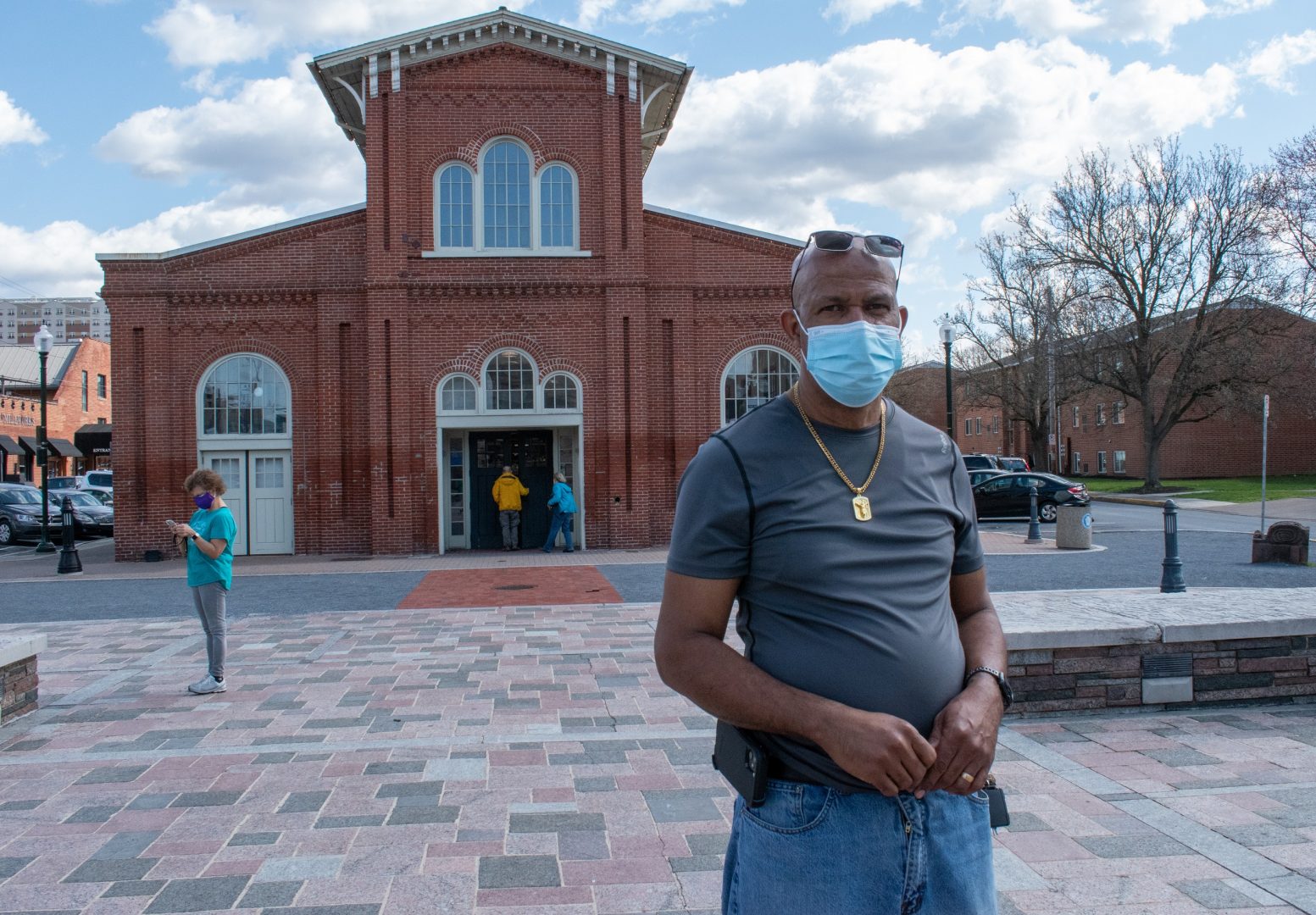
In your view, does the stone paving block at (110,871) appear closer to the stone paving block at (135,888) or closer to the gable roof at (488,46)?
the stone paving block at (135,888)

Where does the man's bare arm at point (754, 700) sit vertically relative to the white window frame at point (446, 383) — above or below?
below

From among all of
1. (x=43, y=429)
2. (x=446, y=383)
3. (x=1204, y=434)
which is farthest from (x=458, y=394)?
(x=1204, y=434)

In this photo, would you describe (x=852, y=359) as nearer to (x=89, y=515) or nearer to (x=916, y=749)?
(x=916, y=749)

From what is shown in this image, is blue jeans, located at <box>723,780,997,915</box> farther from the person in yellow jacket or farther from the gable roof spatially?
the gable roof

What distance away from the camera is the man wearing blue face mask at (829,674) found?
2023 millimetres

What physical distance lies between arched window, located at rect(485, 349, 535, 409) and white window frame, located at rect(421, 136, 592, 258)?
6.90 ft

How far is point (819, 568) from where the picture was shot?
2.03 m

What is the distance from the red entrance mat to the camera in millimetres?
13031

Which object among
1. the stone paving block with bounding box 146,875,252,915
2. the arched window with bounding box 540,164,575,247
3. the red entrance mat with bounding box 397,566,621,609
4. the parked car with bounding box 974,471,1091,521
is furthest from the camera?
the parked car with bounding box 974,471,1091,521

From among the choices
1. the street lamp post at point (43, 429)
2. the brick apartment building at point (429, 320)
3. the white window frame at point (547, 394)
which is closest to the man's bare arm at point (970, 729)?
the brick apartment building at point (429, 320)

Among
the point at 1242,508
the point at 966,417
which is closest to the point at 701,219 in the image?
the point at 1242,508

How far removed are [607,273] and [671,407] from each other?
304 cm

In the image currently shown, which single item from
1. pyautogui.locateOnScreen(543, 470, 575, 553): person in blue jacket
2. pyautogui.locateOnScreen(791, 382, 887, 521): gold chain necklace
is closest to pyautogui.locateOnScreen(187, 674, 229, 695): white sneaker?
pyautogui.locateOnScreen(791, 382, 887, 521): gold chain necklace

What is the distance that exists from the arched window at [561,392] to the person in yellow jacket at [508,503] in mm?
1624
